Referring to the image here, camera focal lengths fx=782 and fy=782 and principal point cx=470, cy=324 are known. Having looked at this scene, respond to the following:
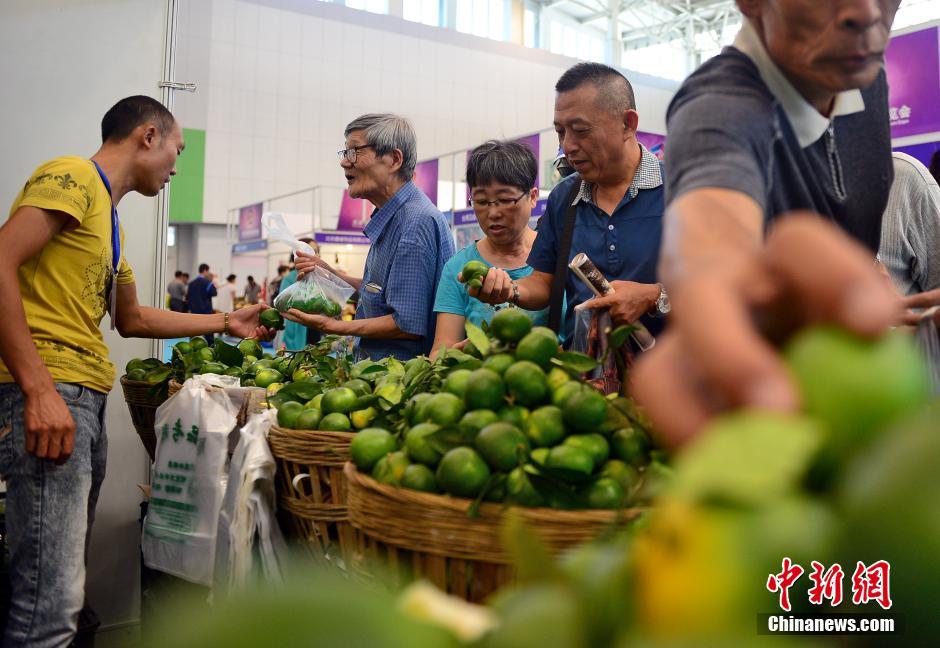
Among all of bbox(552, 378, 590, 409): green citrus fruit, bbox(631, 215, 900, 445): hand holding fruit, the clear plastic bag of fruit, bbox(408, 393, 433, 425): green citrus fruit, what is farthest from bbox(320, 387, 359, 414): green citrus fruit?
bbox(631, 215, 900, 445): hand holding fruit

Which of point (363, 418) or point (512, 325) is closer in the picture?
point (512, 325)

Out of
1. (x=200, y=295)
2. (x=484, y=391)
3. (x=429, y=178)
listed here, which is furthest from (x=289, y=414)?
(x=200, y=295)

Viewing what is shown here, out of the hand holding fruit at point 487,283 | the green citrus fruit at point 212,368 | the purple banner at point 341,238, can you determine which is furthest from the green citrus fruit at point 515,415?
the purple banner at point 341,238

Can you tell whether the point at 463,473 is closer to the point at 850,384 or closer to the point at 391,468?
the point at 391,468

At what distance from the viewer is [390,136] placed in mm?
3066

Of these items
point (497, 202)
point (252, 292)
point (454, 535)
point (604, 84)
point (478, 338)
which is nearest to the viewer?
point (454, 535)

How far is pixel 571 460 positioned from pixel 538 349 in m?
0.28

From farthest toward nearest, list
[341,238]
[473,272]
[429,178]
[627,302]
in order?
[341,238] < [429,178] < [473,272] < [627,302]

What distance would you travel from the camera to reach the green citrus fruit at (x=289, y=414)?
1.91 meters

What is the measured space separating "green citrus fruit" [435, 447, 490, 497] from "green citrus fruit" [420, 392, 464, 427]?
14 centimetres

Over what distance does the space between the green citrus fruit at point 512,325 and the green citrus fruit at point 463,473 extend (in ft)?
1.06

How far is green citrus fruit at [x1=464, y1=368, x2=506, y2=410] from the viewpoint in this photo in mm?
1267

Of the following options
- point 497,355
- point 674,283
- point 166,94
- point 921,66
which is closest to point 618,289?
point 497,355

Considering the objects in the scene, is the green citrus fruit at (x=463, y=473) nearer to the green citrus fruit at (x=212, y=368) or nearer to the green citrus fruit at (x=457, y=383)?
the green citrus fruit at (x=457, y=383)
